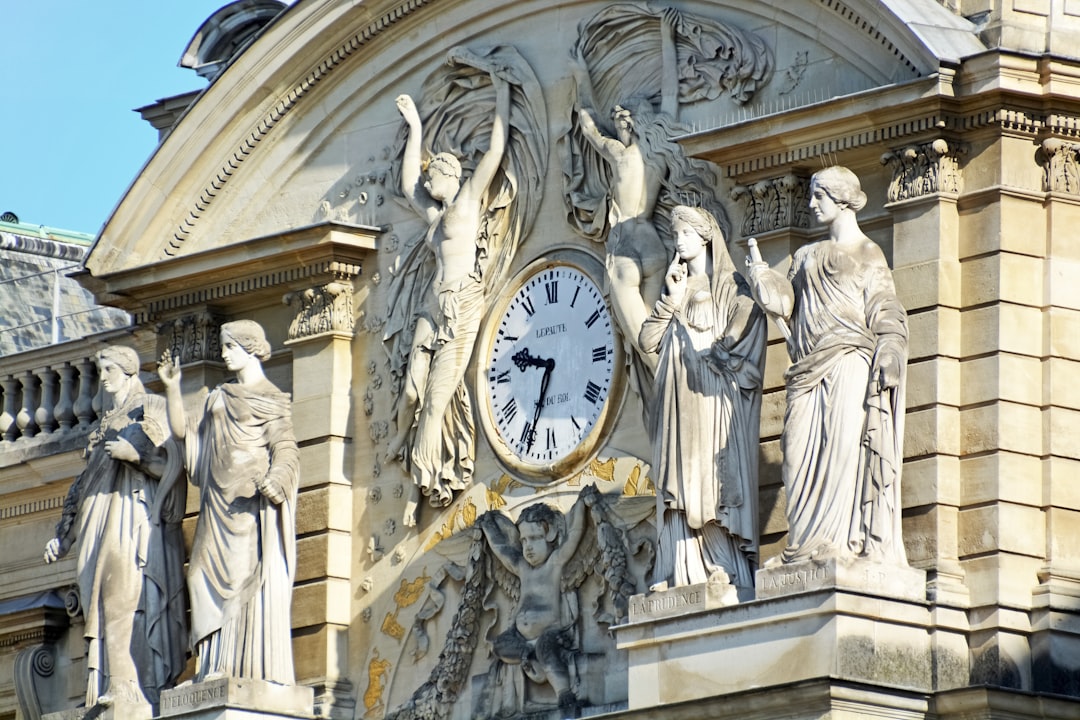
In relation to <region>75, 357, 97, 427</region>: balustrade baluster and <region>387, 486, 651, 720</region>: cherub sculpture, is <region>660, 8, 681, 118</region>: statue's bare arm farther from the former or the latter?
<region>75, 357, 97, 427</region>: balustrade baluster

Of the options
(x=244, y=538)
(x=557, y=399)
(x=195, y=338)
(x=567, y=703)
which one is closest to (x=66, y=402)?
(x=195, y=338)

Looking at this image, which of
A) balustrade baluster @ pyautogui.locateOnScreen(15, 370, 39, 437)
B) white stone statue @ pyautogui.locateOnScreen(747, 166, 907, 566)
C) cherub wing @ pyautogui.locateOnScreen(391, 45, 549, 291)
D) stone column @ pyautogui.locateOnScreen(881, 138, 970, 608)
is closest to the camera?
white stone statue @ pyautogui.locateOnScreen(747, 166, 907, 566)

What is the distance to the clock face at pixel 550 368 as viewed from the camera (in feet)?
62.8

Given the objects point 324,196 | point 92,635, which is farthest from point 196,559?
point 324,196

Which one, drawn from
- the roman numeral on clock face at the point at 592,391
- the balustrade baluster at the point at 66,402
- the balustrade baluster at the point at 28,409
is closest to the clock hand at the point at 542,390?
the roman numeral on clock face at the point at 592,391

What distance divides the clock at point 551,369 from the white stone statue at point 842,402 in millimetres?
1963

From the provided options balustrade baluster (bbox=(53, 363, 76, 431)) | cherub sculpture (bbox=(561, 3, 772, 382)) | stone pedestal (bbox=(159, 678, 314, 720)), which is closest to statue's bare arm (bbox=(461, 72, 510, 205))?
cherub sculpture (bbox=(561, 3, 772, 382))

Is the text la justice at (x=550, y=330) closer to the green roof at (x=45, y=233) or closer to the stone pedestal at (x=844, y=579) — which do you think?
the stone pedestal at (x=844, y=579)

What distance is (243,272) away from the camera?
20906 mm

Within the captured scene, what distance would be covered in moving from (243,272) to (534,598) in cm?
309

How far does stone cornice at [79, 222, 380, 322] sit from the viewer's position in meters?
20.5

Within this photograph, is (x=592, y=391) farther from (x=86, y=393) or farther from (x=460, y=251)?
(x=86, y=393)

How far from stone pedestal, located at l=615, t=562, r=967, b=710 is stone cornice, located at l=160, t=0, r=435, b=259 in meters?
4.65

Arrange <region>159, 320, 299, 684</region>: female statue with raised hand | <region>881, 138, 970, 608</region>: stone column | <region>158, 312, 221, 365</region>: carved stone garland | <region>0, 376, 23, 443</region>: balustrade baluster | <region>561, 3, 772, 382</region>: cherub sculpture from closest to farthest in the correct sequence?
<region>881, 138, 970, 608</region>: stone column, <region>561, 3, 772, 382</region>: cherub sculpture, <region>159, 320, 299, 684</region>: female statue with raised hand, <region>158, 312, 221, 365</region>: carved stone garland, <region>0, 376, 23, 443</region>: balustrade baluster
